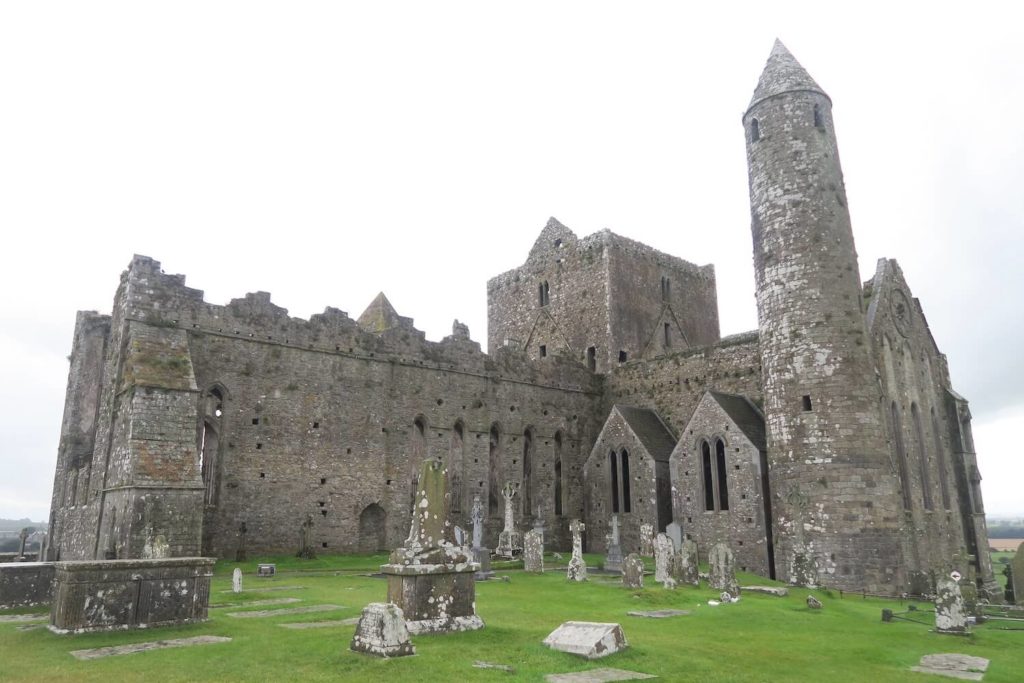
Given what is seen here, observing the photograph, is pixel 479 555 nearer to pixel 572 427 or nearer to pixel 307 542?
pixel 307 542

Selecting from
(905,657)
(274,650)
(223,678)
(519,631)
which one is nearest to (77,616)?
(274,650)

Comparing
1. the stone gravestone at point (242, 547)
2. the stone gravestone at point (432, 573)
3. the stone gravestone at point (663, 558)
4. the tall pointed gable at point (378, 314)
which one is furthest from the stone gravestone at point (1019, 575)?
the tall pointed gable at point (378, 314)

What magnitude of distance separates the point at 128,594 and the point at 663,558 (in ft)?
39.2

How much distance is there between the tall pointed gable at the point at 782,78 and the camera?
23922 millimetres

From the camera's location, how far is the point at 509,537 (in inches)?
1021

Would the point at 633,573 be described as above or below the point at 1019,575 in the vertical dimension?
above

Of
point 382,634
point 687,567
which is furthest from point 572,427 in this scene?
point 382,634

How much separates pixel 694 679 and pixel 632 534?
20451mm

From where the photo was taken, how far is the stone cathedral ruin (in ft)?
66.2

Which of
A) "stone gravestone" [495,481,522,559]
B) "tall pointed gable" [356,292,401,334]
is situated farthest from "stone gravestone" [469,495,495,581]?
"tall pointed gable" [356,292,401,334]

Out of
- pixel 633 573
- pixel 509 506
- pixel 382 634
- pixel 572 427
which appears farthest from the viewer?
pixel 572 427

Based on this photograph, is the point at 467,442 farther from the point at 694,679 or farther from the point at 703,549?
the point at 694,679

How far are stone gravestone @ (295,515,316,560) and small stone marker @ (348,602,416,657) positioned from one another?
15.7 metres

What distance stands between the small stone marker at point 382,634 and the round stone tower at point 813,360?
14.9 metres
